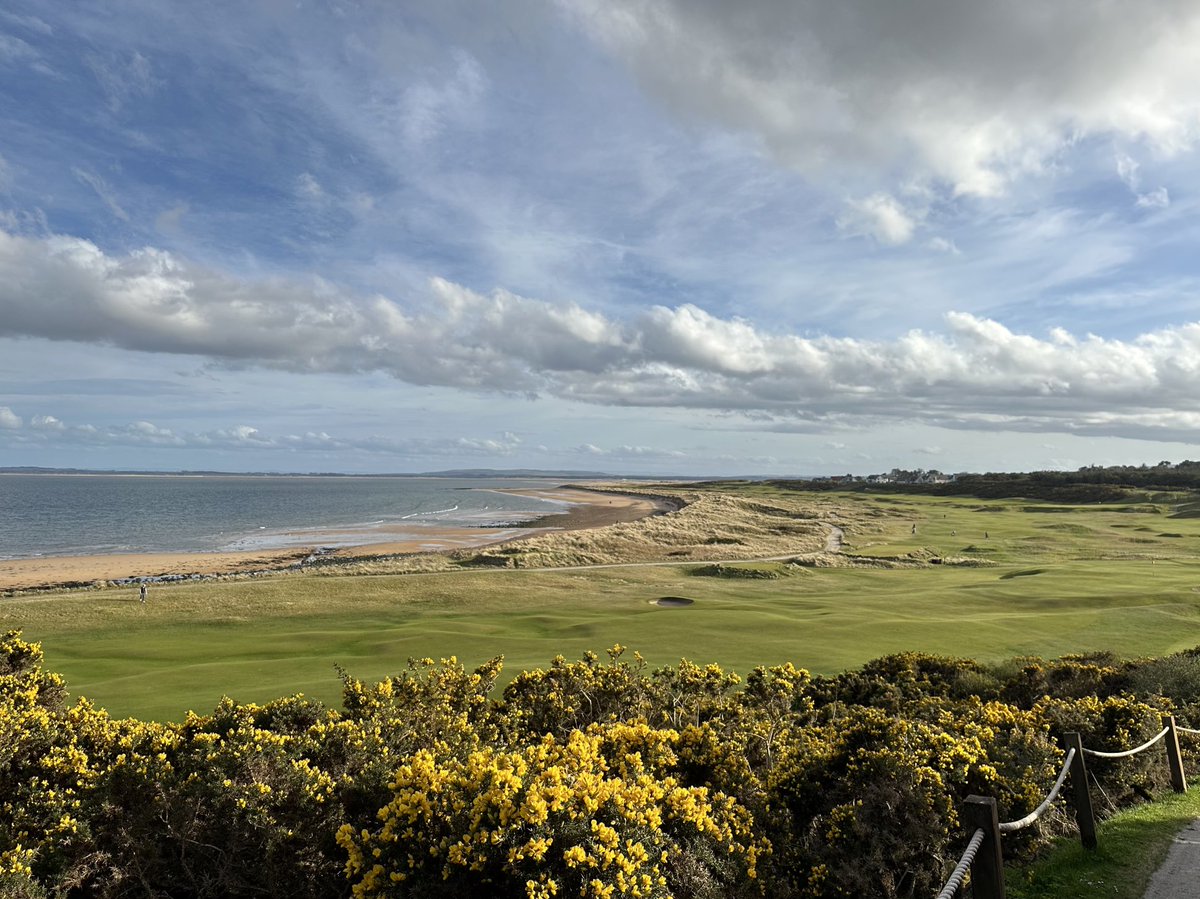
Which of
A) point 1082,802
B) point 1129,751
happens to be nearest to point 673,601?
point 1129,751

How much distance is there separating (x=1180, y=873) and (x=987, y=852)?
13.4 ft

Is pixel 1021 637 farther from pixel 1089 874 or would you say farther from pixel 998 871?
pixel 998 871

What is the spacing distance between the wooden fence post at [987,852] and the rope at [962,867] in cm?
4

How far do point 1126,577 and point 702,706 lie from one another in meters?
41.1

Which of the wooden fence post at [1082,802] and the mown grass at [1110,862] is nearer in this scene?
the mown grass at [1110,862]

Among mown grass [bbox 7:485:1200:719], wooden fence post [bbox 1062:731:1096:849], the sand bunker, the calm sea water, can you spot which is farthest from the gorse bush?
Answer: the calm sea water

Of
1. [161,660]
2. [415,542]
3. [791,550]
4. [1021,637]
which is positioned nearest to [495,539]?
[415,542]

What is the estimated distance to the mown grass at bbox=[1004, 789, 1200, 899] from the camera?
7.12 m

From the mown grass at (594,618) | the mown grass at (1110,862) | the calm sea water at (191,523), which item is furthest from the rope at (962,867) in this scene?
the calm sea water at (191,523)

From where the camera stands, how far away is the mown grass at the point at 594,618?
21.0 metres

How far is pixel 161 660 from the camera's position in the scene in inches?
912

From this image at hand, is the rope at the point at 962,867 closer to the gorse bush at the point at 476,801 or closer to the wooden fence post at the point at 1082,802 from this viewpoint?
the gorse bush at the point at 476,801

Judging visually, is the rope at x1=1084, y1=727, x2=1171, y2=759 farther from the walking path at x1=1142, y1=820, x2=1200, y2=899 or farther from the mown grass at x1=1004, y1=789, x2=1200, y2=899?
the walking path at x1=1142, y1=820, x2=1200, y2=899

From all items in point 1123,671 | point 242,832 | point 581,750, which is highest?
point 581,750
